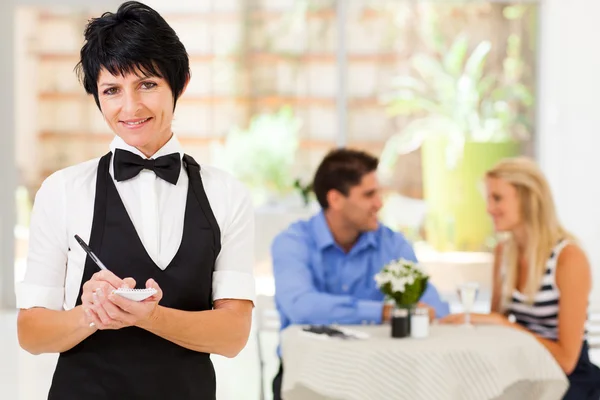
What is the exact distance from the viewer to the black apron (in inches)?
58.3

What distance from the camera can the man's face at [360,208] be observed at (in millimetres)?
3811

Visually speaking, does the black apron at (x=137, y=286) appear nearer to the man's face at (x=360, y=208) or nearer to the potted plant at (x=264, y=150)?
the man's face at (x=360, y=208)

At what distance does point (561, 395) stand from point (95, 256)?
2.18 meters

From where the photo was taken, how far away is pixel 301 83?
25.3 feet

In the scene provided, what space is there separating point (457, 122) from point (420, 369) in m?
4.86

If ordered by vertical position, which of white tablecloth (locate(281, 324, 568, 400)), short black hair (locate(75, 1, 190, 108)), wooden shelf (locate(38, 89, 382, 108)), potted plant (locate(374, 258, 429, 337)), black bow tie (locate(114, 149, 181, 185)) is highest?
wooden shelf (locate(38, 89, 382, 108))

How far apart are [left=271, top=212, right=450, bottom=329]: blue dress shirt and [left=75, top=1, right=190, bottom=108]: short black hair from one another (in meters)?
2.14

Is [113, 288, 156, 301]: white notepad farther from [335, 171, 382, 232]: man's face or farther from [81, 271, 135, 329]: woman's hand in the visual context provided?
[335, 171, 382, 232]: man's face

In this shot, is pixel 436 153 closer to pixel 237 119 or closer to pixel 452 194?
pixel 452 194

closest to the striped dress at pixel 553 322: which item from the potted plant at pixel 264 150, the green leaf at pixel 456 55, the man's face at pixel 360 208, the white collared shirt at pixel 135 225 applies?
the man's face at pixel 360 208

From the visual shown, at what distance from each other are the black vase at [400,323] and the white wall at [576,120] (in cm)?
455

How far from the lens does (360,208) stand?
3.81m

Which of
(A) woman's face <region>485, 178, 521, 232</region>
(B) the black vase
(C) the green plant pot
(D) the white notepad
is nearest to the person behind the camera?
(D) the white notepad

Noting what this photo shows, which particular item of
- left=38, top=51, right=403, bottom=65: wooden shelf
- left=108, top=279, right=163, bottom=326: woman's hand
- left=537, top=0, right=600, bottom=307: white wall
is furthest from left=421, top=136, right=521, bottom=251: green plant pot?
left=108, top=279, right=163, bottom=326: woman's hand
